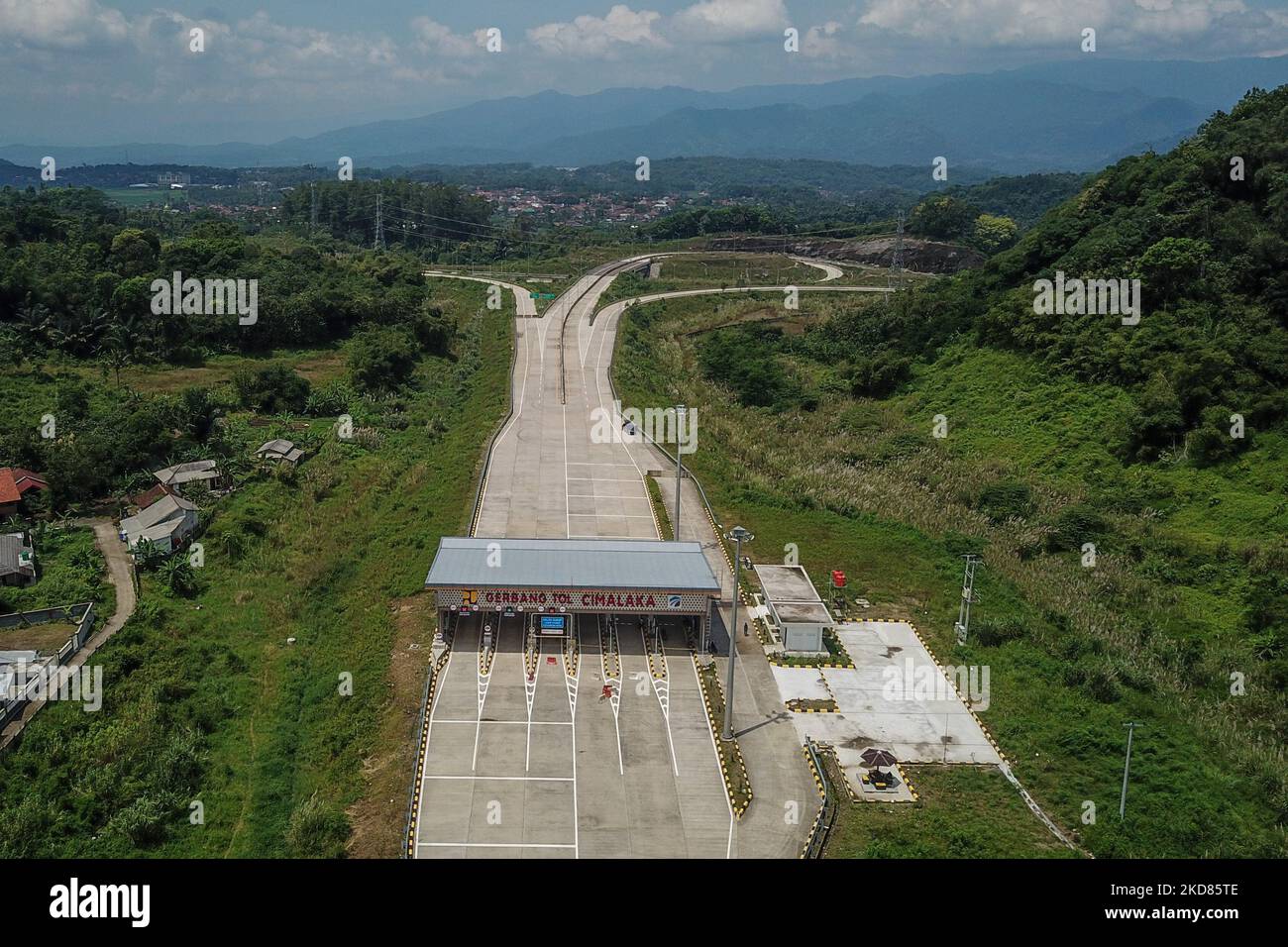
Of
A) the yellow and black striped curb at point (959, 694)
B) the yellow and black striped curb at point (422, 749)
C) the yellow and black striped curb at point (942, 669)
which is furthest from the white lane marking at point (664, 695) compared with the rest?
the yellow and black striped curb at point (959, 694)

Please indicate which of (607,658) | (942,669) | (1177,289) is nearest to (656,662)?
(607,658)

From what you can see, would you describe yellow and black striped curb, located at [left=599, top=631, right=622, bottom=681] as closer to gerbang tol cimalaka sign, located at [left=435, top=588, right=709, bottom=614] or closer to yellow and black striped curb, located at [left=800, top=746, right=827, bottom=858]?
gerbang tol cimalaka sign, located at [left=435, top=588, right=709, bottom=614]

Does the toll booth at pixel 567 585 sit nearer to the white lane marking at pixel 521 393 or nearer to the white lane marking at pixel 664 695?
the white lane marking at pixel 664 695

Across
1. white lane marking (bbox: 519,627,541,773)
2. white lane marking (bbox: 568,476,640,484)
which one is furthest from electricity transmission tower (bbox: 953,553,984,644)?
white lane marking (bbox: 568,476,640,484)

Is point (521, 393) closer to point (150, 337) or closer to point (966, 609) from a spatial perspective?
point (150, 337)

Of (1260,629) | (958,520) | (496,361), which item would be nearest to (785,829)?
(1260,629)

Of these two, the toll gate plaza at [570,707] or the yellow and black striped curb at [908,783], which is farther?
the yellow and black striped curb at [908,783]
